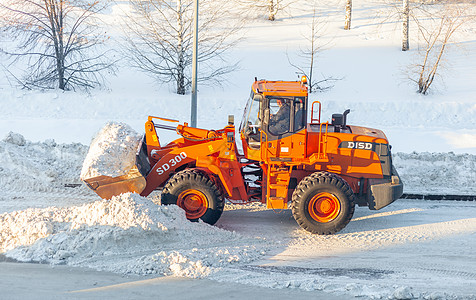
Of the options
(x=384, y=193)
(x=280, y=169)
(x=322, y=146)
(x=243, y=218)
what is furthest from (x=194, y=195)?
(x=384, y=193)

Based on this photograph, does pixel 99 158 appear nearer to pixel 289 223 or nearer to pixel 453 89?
pixel 289 223

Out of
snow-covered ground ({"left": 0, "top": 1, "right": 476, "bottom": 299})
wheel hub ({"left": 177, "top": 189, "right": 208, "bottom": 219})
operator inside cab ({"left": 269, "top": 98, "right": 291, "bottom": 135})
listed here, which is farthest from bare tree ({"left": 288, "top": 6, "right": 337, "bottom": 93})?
wheel hub ({"left": 177, "top": 189, "right": 208, "bottom": 219})

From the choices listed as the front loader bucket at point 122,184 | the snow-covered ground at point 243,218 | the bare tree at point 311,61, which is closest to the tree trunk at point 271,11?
the bare tree at point 311,61

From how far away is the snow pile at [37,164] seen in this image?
11.5 m

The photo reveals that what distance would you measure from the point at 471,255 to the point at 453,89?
14.0 m

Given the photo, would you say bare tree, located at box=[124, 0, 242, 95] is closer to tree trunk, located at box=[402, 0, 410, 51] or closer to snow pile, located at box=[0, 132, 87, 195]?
tree trunk, located at box=[402, 0, 410, 51]

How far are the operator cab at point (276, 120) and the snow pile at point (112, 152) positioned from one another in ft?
6.47

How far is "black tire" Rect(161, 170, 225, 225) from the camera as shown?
364 inches

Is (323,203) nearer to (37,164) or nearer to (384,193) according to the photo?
(384,193)

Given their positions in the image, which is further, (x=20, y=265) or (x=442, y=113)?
(x=442, y=113)

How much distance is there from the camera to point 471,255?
8.63 metres

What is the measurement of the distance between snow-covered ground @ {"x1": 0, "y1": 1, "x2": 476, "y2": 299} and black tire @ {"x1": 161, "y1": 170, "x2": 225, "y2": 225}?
0.98 feet

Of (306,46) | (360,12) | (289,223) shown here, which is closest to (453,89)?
(306,46)

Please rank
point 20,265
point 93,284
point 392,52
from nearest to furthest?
point 93,284, point 20,265, point 392,52
